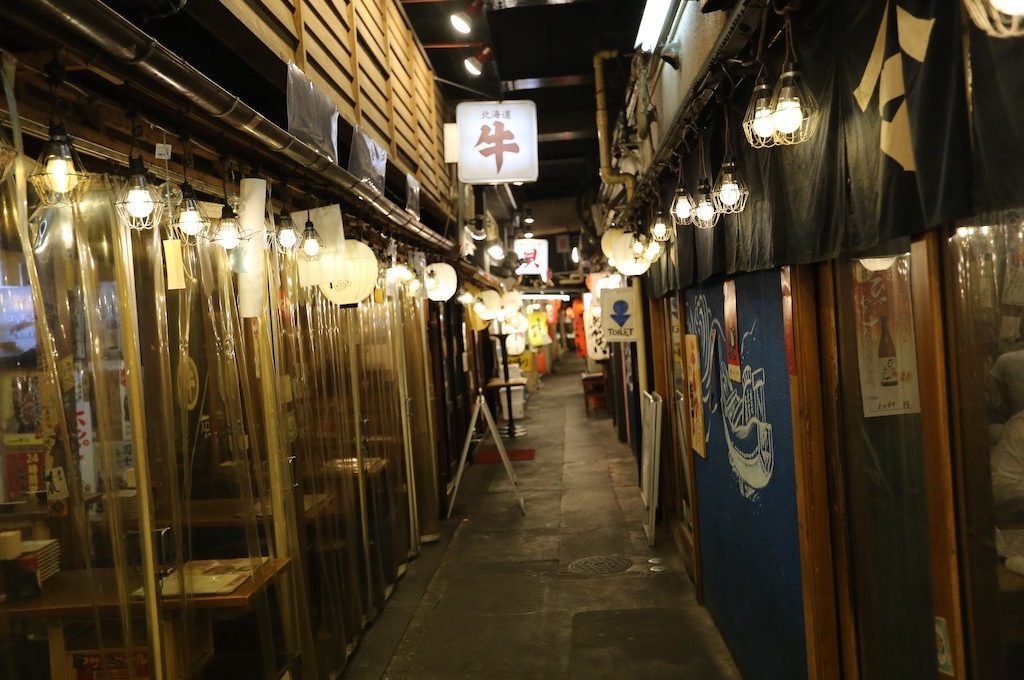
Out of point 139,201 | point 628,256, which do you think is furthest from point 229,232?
point 628,256

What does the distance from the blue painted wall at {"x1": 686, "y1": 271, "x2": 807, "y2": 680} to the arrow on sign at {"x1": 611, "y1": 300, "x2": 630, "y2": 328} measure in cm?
394

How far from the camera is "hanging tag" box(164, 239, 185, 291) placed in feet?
14.0

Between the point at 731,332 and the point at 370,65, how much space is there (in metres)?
5.63

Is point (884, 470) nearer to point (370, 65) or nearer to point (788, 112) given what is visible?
point (788, 112)

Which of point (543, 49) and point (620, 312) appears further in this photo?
point (543, 49)

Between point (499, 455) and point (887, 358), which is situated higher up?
point (887, 358)

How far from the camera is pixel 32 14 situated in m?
2.88

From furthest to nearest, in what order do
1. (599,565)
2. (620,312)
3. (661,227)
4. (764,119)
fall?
(620,312) → (599,565) → (661,227) → (764,119)

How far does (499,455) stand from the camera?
56.6 ft

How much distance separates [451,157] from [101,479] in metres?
10.6

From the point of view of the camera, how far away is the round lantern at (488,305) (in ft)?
55.7

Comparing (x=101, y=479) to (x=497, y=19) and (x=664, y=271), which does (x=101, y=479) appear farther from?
(x=497, y=19)

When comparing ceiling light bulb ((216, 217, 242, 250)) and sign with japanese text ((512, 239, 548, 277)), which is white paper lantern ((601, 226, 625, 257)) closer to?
ceiling light bulb ((216, 217, 242, 250))

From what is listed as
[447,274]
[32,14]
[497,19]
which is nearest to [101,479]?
[32,14]
